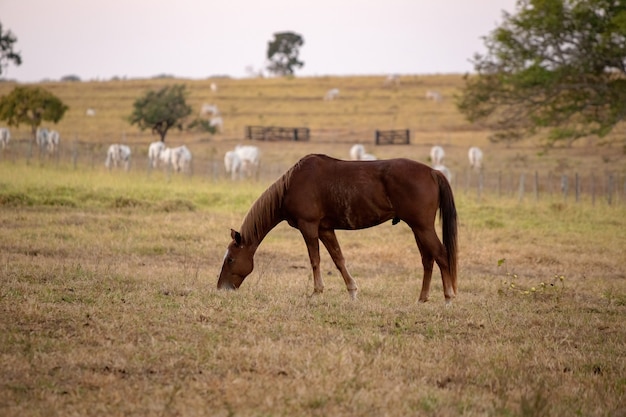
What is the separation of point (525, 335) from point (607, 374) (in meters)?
1.41

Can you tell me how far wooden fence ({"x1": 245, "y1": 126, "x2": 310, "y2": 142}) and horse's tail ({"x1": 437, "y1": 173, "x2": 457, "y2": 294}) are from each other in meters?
36.8

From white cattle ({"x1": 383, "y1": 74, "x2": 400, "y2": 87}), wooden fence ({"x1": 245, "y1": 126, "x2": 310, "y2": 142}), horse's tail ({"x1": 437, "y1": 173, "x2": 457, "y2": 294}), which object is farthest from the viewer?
white cattle ({"x1": 383, "y1": 74, "x2": 400, "y2": 87})

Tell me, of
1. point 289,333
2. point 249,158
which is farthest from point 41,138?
point 289,333

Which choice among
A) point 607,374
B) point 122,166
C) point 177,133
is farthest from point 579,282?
point 177,133

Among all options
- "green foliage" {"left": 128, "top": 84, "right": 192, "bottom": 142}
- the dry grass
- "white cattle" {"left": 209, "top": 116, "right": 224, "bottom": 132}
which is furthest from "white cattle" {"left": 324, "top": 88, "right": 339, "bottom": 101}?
the dry grass

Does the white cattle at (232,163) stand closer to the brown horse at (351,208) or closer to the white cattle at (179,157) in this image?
the white cattle at (179,157)

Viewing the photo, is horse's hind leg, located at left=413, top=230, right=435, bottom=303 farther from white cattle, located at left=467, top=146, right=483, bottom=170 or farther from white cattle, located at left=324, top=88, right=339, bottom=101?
white cattle, located at left=324, top=88, right=339, bottom=101

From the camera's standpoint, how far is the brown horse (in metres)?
9.92

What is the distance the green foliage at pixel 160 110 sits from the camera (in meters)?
44.2

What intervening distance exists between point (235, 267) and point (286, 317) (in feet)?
7.04

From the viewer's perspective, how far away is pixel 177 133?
50125mm

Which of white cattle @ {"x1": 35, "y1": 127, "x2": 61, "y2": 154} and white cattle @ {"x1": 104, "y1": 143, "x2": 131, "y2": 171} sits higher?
white cattle @ {"x1": 35, "y1": 127, "x2": 61, "y2": 154}

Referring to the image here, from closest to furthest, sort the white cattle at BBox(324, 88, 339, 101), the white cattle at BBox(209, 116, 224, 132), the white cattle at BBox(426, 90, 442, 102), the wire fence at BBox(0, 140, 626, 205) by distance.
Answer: the wire fence at BBox(0, 140, 626, 205) → the white cattle at BBox(209, 116, 224, 132) → the white cattle at BBox(426, 90, 442, 102) → the white cattle at BBox(324, 88, 339, 101)

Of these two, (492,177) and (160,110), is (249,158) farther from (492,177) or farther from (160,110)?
(160,110)
